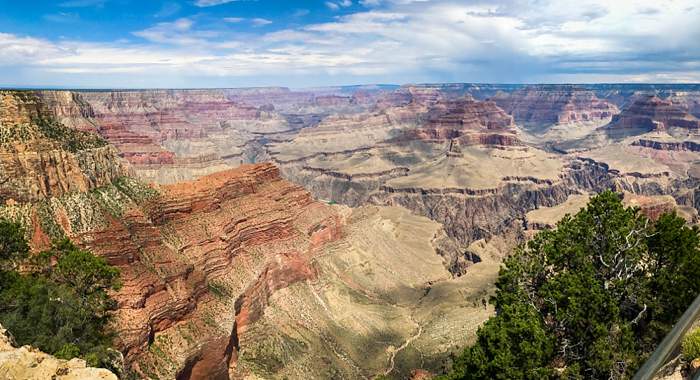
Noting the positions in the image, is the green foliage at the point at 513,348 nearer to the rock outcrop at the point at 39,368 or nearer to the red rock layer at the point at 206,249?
the rock outcrop at the point at 39,368

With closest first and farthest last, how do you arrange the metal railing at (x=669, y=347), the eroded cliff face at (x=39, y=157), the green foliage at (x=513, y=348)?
1. the metal railing at (x=669, y=347)
2. the green foliage at (x=513, y=348)
3. the eroded cliff face at (x=39, y=157)

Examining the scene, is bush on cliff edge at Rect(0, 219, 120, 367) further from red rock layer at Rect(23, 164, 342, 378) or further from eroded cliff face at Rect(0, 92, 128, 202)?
eroded cliff face at Rect(0, 92, 128, 202)

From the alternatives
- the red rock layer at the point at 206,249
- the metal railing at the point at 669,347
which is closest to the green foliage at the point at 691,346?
the metal railing at the point at 669,347

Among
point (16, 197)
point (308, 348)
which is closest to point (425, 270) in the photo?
point (308, 348)

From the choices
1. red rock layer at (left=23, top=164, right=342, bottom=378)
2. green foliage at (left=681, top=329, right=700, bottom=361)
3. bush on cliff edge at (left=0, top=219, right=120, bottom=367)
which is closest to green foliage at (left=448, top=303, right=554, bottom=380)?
green foliage at (left=681, top=329, right=700, bottom=361)

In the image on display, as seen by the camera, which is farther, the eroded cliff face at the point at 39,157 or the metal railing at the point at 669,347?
the eroded cliff face at the point at 39,157
